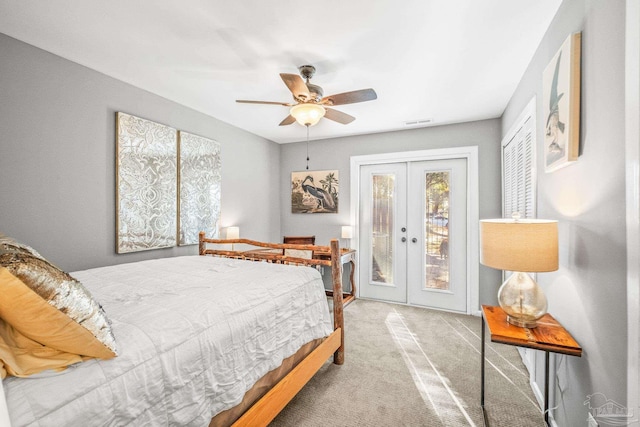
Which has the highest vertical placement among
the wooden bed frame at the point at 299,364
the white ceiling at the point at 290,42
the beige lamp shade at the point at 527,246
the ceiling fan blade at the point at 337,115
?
the white ceiling at the point at 290,42

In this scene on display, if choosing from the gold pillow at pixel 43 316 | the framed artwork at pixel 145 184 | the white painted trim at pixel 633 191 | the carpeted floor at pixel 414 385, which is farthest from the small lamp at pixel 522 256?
the framed artwork at pixel 145 184

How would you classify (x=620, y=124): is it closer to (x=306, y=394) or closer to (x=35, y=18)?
(x=306, y=394)

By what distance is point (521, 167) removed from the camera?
254 cm

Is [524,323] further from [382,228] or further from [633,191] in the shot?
[382,228]

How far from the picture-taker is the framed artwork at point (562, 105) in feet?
4.45

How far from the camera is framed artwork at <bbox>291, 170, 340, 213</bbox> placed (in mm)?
4516

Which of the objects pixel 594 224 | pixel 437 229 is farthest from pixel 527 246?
pixel 437 229

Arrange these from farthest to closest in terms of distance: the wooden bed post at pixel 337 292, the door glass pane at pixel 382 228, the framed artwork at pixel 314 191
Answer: the framed artwork at pixel 314 191, the door glass pane at pixel 382 228, the wooden bed post at pixel 337 292

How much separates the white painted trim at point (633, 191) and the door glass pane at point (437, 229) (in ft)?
9.66

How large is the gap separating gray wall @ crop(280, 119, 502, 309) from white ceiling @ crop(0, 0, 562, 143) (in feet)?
2.64

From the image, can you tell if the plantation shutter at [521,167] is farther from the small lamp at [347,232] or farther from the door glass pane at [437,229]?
the small lamp at [347,232]

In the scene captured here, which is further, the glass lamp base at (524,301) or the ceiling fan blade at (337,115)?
the ceiling fan blade at (337,115)

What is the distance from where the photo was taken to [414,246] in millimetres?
4039

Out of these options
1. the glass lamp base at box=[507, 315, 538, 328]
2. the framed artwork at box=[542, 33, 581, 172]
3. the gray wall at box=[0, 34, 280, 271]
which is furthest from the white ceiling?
the glass lamp base at box=[507, 315, 538, 328]
